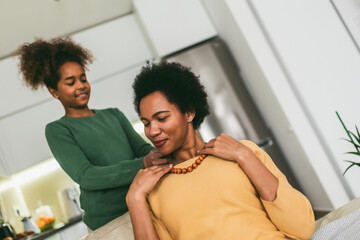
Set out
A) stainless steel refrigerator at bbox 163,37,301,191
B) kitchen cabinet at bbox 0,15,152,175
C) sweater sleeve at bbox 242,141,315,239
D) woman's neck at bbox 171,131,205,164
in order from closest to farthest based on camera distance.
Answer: sweater sleeve at bbox 242,141,315,239 < woman's neck at bbox 171,131,205,164 < stainless steel refrigerator at bbox 163,37,301,191 < kitchen cabinet at bbox 0,15,152,175

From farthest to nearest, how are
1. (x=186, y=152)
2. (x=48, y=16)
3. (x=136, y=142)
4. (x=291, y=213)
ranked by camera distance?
(x=48, y=16), (x=136, y=142), (x=186, y=152), (x=291, y=213)

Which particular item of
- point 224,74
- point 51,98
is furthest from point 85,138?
point 51,98

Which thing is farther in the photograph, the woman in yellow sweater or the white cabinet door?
the white cabinet door

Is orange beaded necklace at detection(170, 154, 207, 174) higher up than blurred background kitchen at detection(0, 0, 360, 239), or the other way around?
blurred background kitchen at detection(0, 0, 360, 239)

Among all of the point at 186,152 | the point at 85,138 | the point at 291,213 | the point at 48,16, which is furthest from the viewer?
the point at 48,16

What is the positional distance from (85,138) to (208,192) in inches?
25.7

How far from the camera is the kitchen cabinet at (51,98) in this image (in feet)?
9.56

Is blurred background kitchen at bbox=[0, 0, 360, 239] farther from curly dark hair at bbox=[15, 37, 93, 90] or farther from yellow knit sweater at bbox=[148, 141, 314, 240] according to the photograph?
yellow knit sweater at bbox=[148, 141, 314, 240]

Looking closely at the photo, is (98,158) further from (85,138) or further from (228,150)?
(228,150)

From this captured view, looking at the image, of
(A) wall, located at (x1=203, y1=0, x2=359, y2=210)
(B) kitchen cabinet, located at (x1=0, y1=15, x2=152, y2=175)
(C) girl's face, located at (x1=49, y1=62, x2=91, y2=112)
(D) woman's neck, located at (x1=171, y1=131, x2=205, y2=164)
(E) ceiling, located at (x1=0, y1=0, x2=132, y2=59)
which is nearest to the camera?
(D) woman's neck, located at (x1=171, y1=131, x2=205, y2=164)

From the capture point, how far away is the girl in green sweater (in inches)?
48.6

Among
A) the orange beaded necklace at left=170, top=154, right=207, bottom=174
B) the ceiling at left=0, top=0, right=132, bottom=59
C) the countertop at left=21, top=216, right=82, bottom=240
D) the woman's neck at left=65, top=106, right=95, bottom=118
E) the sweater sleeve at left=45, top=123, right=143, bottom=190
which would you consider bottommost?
the countertop at left=21, top=216, right=82, bottom=240

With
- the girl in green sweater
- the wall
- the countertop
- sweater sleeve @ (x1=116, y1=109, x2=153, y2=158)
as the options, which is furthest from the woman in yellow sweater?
the countertop

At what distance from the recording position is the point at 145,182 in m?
0.99
